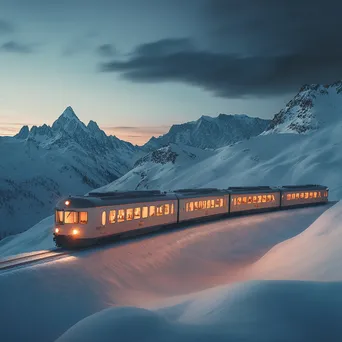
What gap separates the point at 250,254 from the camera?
32156mm

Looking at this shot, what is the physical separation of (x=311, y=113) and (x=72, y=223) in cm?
16179

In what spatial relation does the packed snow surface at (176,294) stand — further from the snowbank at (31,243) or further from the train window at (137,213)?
the snowbank at (31,243)

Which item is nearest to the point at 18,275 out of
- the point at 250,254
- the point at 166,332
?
the point at 166,332

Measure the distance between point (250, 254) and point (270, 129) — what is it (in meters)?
173

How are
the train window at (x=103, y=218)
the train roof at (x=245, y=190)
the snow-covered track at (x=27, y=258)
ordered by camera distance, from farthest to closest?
the train roof at (x=245, y=190)
the train window at (x=103, y=218)
the snow-covered track at (x=27, y=258)

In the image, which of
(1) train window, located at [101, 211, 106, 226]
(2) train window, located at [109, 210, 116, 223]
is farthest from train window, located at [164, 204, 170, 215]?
(1) train window, located at [101, 211, 106, 226]

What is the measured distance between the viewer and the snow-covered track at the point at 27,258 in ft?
69.9

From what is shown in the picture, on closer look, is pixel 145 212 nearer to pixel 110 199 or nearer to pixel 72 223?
pixel 110 199

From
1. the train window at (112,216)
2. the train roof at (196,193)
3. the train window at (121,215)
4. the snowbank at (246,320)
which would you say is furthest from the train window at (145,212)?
the snowbank at (246,320)

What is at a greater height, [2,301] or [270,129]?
[270,129]

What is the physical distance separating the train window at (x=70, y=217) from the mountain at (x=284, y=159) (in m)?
67.1

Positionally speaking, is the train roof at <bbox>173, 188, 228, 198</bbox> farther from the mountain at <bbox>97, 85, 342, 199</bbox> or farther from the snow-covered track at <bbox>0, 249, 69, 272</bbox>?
the mountain at <bbox>97, 85, 342, 199</bbox>

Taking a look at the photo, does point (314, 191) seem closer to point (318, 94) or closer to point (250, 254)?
point (250, 254)

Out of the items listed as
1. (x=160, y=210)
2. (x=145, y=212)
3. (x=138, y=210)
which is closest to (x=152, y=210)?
(x=145, y=212)
